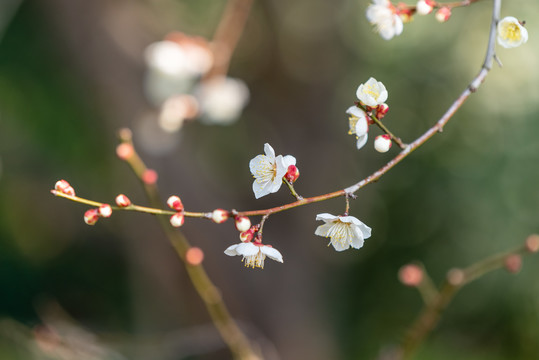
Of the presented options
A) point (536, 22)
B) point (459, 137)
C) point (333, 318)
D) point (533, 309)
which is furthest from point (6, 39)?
point (533, 309)

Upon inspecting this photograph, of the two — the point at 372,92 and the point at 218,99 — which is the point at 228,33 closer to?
the point at 218,99

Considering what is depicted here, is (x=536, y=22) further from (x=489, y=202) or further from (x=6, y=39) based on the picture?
(x=6, y=39)

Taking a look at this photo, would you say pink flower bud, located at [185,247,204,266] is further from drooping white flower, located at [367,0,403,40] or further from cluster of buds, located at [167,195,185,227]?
drooping white flower, located at [367,0,403,40]

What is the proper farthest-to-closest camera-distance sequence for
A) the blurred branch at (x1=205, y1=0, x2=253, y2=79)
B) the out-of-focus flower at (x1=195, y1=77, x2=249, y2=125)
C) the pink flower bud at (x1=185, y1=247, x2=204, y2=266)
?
1. the out-of-focus flower at (x1=195, y1=77, x2=249, y2=125)
2. the blurred branch at (x1=205, y1=0, x2=253, y2=79)
3. the pink flower bud at (x1=185, y1=247, x2=204, y2=266)

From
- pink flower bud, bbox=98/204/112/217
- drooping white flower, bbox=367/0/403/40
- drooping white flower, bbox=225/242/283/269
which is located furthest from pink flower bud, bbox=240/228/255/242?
drooping white flower, bbox=367/0/403/40

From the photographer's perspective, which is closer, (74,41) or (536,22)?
(74,41)

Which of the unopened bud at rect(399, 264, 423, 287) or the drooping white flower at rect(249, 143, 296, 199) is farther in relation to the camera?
the unopened bud at rect(399, 264, 423, 287)
